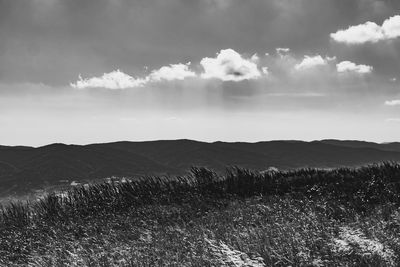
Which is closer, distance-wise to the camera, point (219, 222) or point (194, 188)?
point (219, 222)

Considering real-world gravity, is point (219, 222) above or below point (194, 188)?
below

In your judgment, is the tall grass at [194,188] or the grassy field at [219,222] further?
the tall grass at [194,188]

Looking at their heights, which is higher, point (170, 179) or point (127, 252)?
point (170, 179)

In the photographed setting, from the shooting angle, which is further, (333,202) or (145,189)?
(145,189)

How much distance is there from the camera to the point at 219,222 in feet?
35.5

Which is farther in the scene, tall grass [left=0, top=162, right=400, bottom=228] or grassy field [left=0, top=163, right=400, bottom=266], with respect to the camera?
tall grass [left=0, top=162, right=400, bottom=228]

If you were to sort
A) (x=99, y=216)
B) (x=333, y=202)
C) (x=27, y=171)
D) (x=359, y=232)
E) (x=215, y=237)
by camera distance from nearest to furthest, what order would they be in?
(x=359, y=232)
(x=215, y=237)
(x=333, y=202)
(x=99, y=216)
(x=27, y=171)

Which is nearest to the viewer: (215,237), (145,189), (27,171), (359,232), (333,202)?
→ (359,232)

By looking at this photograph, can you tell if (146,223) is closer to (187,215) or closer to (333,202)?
(187,215)

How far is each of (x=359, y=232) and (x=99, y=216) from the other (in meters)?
7.37

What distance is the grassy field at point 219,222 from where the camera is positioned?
8180mm

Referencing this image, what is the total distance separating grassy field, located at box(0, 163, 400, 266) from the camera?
8.18 meters

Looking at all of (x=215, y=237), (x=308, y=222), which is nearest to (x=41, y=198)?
(x=215, y=237)

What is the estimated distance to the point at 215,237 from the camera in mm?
9586
